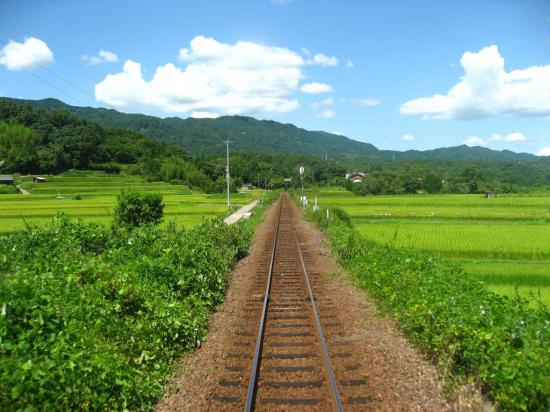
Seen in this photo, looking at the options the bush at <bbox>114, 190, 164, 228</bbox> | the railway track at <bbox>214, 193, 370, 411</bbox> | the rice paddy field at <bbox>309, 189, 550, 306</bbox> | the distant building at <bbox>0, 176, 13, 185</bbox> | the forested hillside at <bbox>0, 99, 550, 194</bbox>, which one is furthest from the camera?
the forested hillside at <bbox>0, 99, 550, 194</bbox>

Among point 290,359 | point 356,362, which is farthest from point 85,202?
point 356,362

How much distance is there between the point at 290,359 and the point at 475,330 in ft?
10.0

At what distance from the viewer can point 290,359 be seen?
737 centimetres

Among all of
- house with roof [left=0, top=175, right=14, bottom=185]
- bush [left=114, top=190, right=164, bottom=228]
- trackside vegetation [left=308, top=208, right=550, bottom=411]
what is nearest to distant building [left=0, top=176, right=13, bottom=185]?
house with roof [left=0, top=175, right=14, bottom=185]

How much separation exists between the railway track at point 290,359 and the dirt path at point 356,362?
93 millimetres

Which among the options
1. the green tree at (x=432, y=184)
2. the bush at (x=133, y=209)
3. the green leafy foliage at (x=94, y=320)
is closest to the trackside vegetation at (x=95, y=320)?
the green leafy foliage at (x=94, y=320)

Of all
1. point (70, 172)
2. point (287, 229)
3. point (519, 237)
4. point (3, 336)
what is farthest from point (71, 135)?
Result: point (3, 336)

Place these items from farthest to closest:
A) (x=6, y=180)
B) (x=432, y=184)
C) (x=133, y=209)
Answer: (x=432, y=184), (x=6, y=180), (x=133, y=209)

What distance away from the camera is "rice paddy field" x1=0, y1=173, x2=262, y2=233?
37.6m

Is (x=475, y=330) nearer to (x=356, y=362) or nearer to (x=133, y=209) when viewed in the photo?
(x=356, y=362)

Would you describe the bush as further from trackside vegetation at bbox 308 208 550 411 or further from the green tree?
the green tree

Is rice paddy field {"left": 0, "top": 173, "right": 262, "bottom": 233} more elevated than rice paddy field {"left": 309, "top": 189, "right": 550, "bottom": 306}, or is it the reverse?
rice paddy field {"left": 0, "top": 173, "right": 262, "bottom": 233}

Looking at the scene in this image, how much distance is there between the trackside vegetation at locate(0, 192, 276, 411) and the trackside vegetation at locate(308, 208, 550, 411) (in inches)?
177

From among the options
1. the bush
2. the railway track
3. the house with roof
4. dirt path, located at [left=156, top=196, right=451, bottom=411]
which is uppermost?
the house with roof
